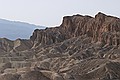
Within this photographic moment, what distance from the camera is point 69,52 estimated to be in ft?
492

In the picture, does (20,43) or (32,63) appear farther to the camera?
(20,43)

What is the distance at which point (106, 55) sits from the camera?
13488cm

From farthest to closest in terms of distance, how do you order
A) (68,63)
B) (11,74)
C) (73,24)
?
1. (73,24)
2. (68,63)
3. (11,74)

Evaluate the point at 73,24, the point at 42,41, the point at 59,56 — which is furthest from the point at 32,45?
the point at 59,56

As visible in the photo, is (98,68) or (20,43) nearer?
(98,68)

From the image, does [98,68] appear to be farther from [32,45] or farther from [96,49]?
[32,45]

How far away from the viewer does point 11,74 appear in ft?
327

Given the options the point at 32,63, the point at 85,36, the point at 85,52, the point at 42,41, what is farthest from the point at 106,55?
the point at 42,41

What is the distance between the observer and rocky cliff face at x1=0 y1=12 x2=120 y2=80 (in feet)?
344

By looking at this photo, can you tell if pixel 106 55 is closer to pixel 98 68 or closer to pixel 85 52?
pixel 85 52

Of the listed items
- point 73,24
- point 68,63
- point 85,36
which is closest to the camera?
point 68,63

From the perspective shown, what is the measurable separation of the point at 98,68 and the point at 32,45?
73236mm

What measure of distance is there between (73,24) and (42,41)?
712 inches

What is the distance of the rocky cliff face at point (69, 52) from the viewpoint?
10481 centimetres
